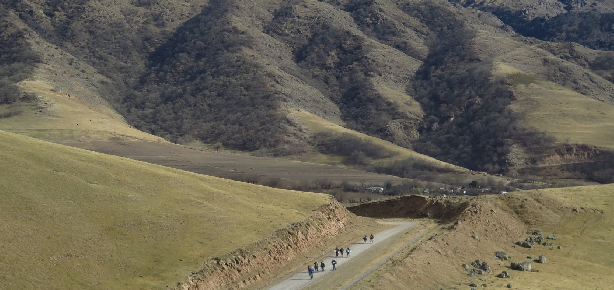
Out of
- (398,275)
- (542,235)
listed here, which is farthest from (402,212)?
(398,275)

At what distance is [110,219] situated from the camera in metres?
68.6

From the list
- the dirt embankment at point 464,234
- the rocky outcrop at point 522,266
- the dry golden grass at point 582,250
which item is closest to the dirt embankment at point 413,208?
the dirt embankment at point 464,234

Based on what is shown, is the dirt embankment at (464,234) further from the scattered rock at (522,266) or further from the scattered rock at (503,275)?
the scattered rock at (522,266)

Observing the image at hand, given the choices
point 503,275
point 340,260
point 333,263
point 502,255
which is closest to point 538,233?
point 502,255

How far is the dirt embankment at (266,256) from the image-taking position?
2504 inches

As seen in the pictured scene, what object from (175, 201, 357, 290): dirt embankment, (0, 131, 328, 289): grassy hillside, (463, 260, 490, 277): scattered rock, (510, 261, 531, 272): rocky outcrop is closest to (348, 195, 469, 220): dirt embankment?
(510, 261, 531, 272): rocky outcrop

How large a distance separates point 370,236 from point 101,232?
119 feet

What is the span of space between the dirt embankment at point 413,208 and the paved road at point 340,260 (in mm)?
6547

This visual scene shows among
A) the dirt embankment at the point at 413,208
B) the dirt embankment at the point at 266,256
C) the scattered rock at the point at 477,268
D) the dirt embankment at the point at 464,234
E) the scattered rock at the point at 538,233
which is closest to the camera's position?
the dirt embankment at the point at 266,256

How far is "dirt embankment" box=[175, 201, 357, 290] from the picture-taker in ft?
209

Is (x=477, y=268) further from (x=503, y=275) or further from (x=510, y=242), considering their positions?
(x=510, y=242)

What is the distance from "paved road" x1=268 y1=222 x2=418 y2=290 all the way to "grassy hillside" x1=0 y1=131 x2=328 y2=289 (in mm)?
6131

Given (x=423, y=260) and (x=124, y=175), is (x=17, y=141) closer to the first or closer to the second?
(x=124, y=175)

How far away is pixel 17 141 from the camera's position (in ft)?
277
